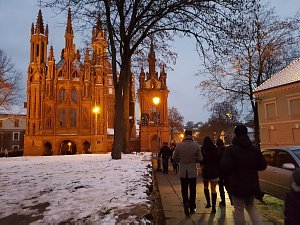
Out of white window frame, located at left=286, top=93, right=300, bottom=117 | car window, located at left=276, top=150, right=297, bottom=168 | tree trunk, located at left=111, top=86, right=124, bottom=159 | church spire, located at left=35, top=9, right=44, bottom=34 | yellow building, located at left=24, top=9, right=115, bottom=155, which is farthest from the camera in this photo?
church spire, located at left=35, top=9, right=44, bottom=34

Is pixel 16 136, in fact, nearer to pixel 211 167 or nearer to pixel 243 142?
pixel 211 167

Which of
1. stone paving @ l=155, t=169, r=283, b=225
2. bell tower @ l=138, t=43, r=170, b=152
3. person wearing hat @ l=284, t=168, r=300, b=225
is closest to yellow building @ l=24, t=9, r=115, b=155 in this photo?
bell tower @ l=138, t=43, r=170, b=152

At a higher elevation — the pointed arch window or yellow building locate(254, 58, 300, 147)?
the pointed arch window

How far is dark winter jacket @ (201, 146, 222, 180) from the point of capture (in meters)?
7.73

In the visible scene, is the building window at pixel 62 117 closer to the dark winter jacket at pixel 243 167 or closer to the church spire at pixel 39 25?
the church spire at pixel 39 25

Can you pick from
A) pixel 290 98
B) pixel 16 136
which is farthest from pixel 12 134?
pixel 290 98

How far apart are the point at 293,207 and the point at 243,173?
1757 mm

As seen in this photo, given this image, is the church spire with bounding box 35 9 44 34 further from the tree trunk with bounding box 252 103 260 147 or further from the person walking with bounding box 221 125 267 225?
the person walking with bounding box 221 125 267 225

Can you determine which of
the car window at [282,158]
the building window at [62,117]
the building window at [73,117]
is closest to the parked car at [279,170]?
the car window at [282,158]

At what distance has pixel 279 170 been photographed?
836 centimetres

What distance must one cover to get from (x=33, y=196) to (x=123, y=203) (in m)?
1.82

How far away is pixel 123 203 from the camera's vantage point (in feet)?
13.7

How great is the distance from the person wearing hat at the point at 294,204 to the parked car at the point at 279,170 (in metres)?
4.61

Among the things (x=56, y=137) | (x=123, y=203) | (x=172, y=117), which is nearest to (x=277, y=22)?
(x=123, y=203)
